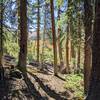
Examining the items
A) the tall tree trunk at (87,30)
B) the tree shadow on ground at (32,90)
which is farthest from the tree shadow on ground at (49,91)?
the tall tree trunk at (87,30)

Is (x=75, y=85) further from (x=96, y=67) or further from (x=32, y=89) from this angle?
(x=96, y=67)

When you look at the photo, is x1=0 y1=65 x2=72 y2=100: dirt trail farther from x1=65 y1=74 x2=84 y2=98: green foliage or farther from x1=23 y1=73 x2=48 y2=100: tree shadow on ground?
x1=65 y1=74 x2=84 y2=98: green foliage

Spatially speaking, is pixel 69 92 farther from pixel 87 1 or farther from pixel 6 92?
pixel 87 1

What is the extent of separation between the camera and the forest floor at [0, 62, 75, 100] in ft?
51.4

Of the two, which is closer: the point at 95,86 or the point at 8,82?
the point at 95,86

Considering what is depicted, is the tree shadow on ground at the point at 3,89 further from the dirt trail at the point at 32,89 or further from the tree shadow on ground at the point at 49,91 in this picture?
the tree shadow on ground at the point at 49,91

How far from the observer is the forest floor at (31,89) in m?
15.7

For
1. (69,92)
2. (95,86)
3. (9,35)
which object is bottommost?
(69,92)

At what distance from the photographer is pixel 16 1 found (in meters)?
21.1

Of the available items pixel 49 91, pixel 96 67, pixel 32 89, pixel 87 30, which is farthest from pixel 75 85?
pixel 96 67

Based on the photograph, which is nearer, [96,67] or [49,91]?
[96,67]

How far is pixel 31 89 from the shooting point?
55.6 feet

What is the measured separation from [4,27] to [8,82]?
14.9ft

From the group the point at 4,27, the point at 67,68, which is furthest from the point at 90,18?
the point at 67,68
